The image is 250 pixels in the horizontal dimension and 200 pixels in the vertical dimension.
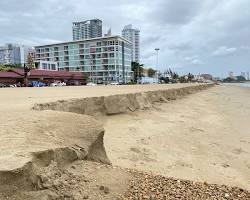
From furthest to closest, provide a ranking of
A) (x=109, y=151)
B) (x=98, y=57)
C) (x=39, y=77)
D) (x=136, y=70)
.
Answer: (x=98, y=57) < (x=136, y=70) < (x=39, y=77) < (x=109, y=151)

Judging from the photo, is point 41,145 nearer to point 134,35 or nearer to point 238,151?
point 238,151

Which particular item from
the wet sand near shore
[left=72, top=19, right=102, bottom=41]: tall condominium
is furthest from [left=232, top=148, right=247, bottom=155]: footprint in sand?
[left=72, top=19, right=102, bottom=41]: tall condominium

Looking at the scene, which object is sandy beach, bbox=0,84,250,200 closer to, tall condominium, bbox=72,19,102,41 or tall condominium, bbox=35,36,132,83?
tall condominium, bbox=35,36,132,83

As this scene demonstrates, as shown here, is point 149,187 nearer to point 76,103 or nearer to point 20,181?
point 20,181

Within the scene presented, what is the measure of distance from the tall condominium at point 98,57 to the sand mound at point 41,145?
Answer: 94.5 meters

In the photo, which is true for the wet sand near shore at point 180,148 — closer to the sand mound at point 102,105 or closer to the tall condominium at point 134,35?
the sand mound at point 102,105

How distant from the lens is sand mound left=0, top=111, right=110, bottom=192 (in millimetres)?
2998

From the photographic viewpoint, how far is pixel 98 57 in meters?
110

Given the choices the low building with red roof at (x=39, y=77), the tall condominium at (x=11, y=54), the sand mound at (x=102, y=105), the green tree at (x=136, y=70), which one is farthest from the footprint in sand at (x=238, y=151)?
the tall condominium at (x=11, y=54)

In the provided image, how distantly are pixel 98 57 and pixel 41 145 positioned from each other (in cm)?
10784

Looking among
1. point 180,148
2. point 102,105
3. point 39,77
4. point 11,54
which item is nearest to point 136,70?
point 11,54

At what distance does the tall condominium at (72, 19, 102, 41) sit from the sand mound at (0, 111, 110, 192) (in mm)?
Answer: 155894

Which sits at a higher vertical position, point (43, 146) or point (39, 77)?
point (39, 77)

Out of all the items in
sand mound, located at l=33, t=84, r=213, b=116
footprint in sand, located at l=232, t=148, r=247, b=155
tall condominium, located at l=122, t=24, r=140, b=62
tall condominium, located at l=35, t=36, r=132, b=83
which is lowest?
footprint in sand, located at l=232, t=148, r=247, b=155
